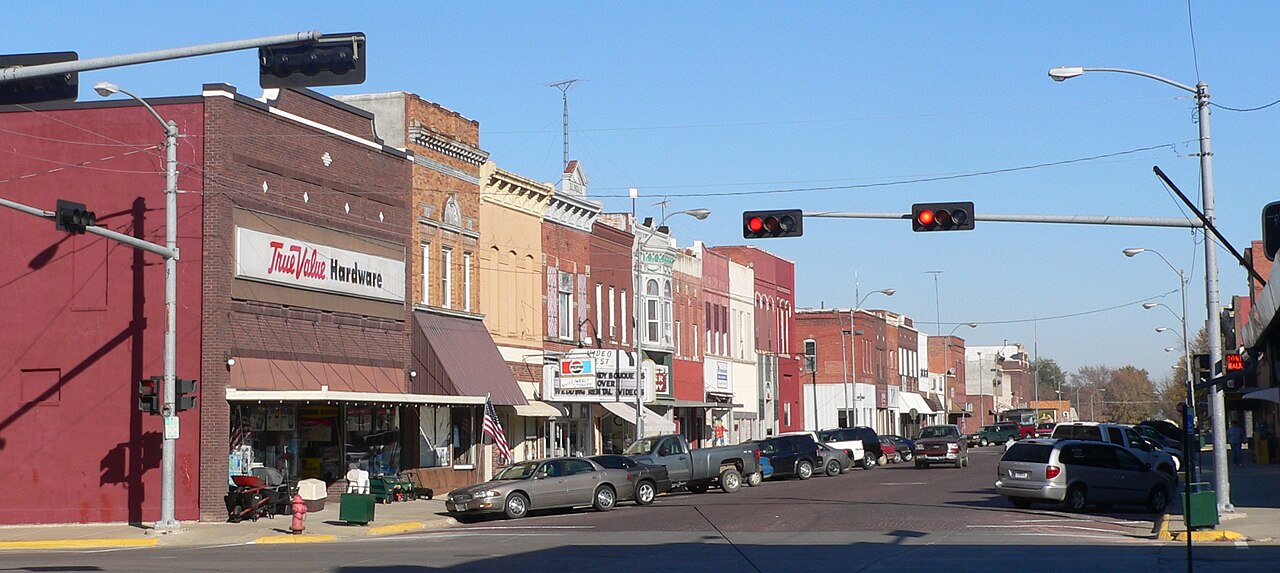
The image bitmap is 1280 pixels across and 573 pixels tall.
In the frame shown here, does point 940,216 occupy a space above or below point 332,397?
above

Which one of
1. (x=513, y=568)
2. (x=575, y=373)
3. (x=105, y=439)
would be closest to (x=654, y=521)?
(x=513, y=568)

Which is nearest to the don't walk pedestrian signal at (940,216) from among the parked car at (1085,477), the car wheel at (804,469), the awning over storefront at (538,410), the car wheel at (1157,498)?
the parked car at (1085,477)

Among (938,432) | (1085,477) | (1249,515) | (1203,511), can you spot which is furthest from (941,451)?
(1203,511)

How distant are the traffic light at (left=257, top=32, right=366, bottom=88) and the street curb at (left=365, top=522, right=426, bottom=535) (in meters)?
16.4

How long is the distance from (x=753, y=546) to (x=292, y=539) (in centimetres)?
946

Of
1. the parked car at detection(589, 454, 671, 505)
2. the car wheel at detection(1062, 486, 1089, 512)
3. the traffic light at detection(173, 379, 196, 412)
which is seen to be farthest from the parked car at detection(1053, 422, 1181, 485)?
the traffic light at detection(173, 379, 196, 412)

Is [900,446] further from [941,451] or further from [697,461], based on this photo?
[697,461]

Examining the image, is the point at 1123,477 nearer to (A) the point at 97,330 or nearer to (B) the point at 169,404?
(B) the point at 169,404

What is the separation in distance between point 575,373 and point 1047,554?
24.8 metres

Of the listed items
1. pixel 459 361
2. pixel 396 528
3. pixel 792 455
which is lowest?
pixel 396 528

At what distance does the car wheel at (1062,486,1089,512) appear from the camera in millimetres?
30219

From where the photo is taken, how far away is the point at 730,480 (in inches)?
1622

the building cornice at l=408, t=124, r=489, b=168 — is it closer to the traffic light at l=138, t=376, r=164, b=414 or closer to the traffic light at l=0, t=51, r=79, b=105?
the traffic light at l=138, t=376, r=164, b=414

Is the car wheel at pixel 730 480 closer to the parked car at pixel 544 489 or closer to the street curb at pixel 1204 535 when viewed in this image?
the parked car at pixel 544 489
